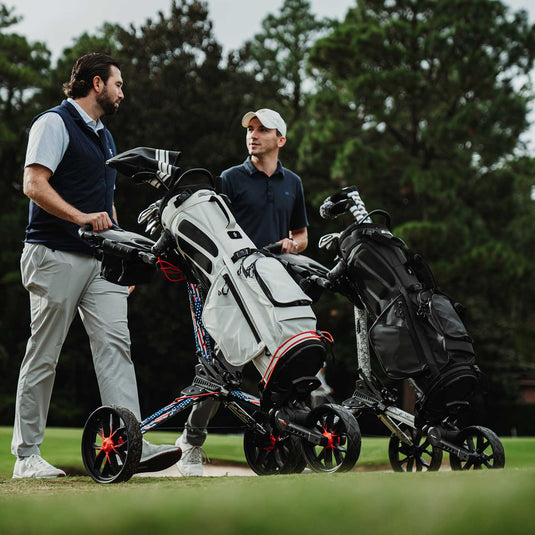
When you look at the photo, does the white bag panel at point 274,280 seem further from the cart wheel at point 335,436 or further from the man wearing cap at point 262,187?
the man wearing cap at point 262,187

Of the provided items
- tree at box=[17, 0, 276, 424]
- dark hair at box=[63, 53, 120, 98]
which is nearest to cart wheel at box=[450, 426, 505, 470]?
dark hair at box=[63, 53, 120, 98]

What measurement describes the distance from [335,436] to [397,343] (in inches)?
22.5

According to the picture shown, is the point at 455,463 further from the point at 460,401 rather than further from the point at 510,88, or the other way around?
the point at 510,88

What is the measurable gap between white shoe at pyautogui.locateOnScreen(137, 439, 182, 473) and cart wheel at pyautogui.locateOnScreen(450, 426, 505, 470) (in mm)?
1488

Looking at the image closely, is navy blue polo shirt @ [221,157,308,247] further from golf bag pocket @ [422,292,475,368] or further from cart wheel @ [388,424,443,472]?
golf bag pocket @ [422,292,475,368]

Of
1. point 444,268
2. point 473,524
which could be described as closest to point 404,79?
point 444,268

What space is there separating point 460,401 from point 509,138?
21.3 meters

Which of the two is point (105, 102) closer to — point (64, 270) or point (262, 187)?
point (64, 270)

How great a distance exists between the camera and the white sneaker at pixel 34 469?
496 cm

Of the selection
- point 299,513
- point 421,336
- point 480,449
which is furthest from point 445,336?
point 299,513

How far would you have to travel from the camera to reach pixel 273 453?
5.09m

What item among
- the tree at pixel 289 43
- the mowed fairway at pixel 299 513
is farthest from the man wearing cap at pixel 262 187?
the tree at pixel 289 43

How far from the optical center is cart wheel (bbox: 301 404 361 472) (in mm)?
4211

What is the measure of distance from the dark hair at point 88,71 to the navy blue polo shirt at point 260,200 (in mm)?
1088
